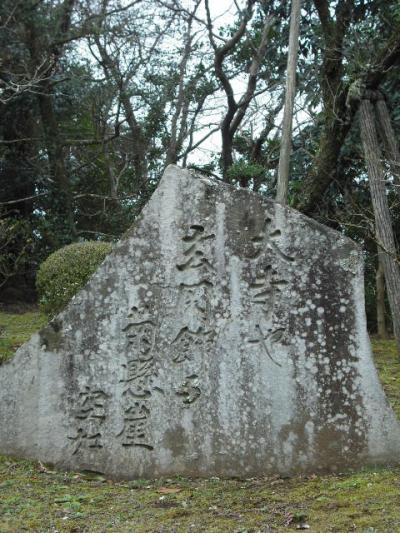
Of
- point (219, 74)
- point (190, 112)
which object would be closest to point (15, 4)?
point (219, 74)

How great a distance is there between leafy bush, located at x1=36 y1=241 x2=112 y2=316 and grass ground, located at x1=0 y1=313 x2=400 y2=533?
18.4 ft

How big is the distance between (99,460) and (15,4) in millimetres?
11287

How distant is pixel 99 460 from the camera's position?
4.78 meters

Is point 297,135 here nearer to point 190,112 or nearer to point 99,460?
point 190,112

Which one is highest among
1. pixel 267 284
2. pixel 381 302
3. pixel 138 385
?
pixel 381 302

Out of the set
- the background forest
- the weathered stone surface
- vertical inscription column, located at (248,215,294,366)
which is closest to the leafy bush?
the background forest

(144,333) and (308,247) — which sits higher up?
(308,247)

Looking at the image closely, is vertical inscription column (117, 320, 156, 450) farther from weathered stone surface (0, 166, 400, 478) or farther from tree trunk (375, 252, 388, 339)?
tree trunk (375, 252, 388, 339)

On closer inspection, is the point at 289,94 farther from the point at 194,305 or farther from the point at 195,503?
the point at 195,503

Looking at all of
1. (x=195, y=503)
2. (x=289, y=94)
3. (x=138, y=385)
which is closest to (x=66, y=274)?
(x=289, y=94)

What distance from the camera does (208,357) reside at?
4742 mm

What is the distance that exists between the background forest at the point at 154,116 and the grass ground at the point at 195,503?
5149 millimetres

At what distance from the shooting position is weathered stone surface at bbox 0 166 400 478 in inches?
180

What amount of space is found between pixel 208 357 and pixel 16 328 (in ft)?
27.0
